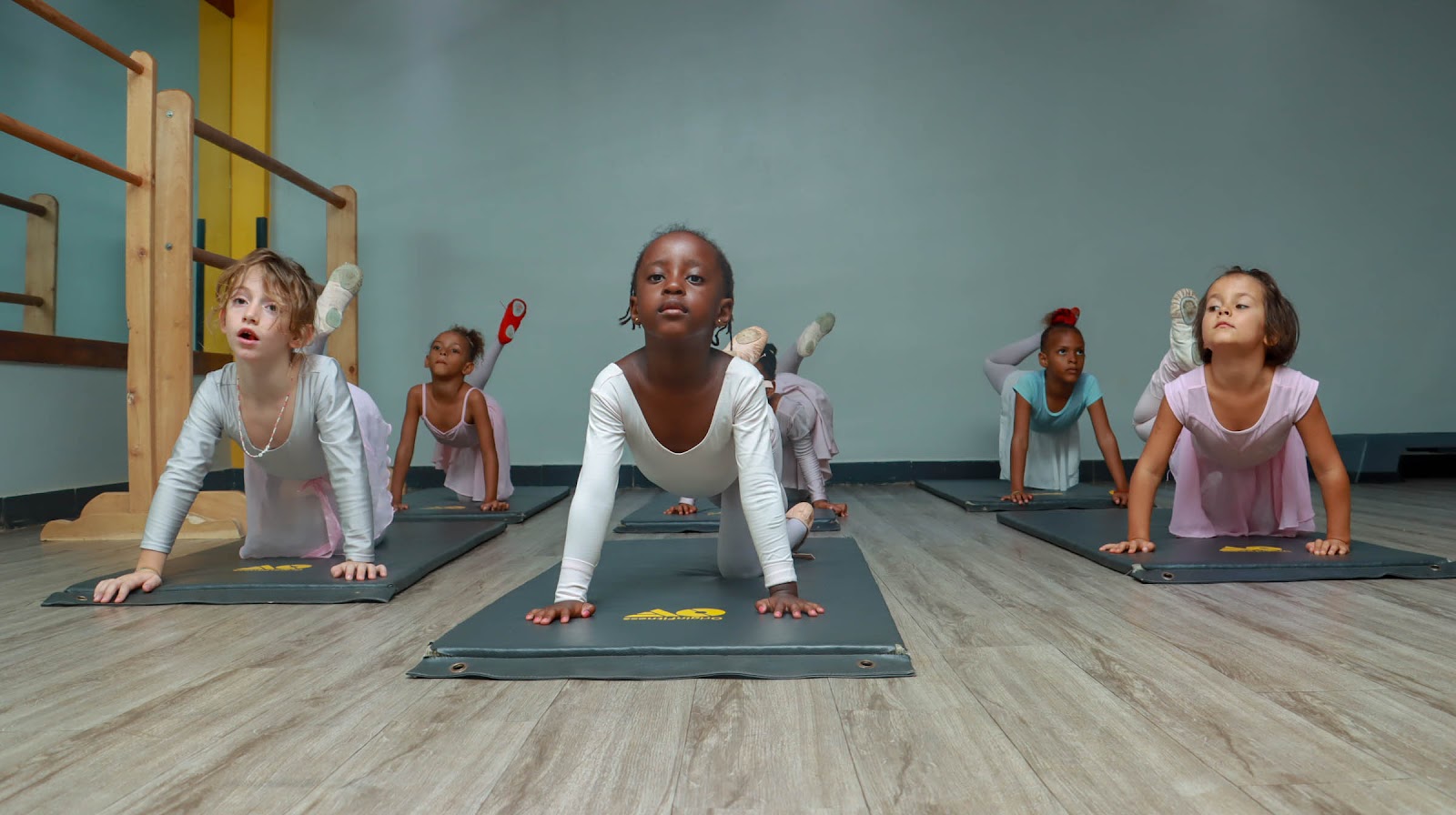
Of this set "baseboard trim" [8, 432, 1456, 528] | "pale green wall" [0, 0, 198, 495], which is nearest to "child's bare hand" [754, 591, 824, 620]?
"pale green wall" [0, 0, 198, 495]

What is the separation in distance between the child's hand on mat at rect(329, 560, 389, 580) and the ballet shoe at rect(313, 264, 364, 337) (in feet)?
3.59

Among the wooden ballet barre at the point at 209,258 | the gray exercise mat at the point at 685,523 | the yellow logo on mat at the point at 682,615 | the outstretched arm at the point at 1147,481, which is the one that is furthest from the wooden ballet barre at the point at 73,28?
the outstretched arm at the point at 1147,481

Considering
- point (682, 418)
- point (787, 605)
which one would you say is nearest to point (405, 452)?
point (682, 418)

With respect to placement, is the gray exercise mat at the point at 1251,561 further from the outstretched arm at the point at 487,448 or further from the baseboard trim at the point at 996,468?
the baseboard trim at the point at 996,468

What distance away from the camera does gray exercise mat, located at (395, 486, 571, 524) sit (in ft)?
11.7

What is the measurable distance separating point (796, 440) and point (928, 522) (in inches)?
23.6

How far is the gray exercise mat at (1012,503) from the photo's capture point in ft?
12.5

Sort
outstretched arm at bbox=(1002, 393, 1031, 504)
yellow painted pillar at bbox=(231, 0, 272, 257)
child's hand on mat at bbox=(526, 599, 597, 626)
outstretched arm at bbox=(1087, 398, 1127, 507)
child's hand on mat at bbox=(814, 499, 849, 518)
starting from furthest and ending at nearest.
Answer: yellow painted pillar at bbox=(231, 0, 272, 257) → outstretched arm at bbox=(1002, 393, 1031, 504) → outstretched arm at bbox=(1087, 398, 1127, 507) → child's hand on mat at bbox=(814, 499, 849, 518) → child's hand on mat at bbox=(526, 599, 597, 626)

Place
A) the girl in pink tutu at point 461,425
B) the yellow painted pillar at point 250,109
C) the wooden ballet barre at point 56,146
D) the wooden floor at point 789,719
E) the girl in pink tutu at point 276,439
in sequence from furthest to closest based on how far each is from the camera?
the yellow painted pillar at point 250,109 → the girl in pink tutu at point 461,425 → the wooden ballet barre at point 56,146 → the girl in pink tutu at point 276,439 → the wooden floor at point 789,719

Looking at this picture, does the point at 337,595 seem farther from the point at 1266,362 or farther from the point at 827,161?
the point at 827,161

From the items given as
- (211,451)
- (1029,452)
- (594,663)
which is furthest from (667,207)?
(594,663)

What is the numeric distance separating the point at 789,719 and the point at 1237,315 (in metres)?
1.77

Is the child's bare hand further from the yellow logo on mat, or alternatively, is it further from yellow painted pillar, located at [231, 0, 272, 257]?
yellow painted pillar, located at [231, 0, 272, 257]

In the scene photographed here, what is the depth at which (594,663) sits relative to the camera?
1.54 meters
